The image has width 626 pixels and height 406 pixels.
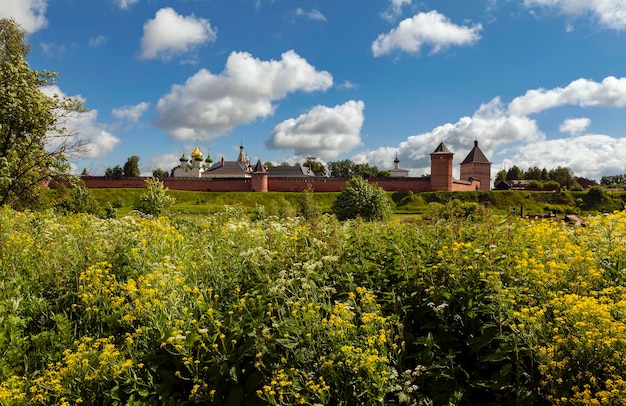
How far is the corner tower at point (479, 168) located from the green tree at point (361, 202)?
46.8 m

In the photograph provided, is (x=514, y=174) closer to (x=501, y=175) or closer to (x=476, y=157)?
(x=501, y=175)

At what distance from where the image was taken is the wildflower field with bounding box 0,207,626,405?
7.75 feet

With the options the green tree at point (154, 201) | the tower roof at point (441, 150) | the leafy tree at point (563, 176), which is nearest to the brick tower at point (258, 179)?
the tower roof at point (441, 150)

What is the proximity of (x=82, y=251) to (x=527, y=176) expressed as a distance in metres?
97.7

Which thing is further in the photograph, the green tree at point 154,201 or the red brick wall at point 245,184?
the red brick wall at point 245,184

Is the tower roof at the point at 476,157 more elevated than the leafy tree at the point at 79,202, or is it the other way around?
the tower roof at the point at 476,157

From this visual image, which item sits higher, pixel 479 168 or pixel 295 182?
pixel 479 168

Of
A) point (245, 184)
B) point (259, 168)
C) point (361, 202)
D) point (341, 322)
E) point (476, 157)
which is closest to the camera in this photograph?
point (341, 322)

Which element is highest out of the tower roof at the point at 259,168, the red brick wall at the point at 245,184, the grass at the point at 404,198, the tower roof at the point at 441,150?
the tower roof at the point at 441,150

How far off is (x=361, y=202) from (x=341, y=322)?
72.2 feet

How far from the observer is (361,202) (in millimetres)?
24344

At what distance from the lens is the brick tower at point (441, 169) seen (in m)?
55.4

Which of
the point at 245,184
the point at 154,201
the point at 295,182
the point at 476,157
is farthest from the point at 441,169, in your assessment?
the point at 154,201

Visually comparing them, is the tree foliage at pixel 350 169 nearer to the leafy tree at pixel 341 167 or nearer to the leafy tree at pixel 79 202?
the leafy tree at pixel 341 167
